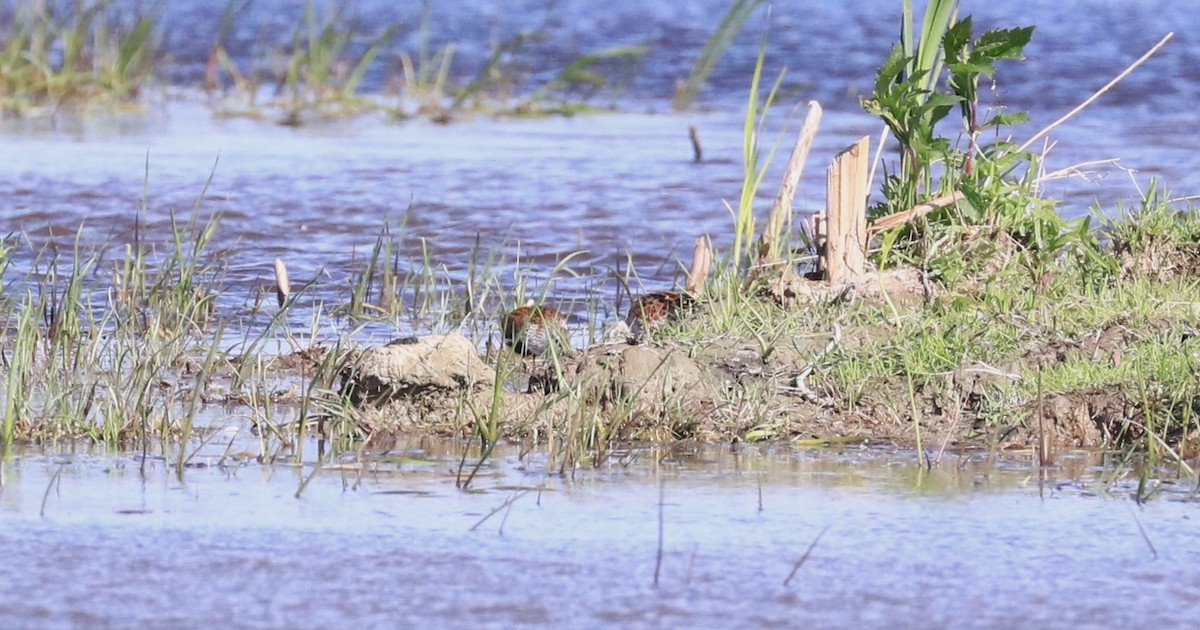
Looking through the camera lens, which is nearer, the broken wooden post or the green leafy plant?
the green leafy plant

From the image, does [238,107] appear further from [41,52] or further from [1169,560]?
[1169,560]

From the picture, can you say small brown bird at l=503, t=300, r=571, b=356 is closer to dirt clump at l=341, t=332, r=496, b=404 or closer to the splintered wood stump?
dirt clump at l=341, t=332, r=496, b=404

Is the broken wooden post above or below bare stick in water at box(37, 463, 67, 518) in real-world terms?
above

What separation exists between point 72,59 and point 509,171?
448 cm

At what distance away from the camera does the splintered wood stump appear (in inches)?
241

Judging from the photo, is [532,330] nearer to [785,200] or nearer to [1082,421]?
[785,200]

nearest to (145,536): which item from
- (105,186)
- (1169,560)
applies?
(1169,560)

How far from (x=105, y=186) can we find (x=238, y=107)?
13.7ft

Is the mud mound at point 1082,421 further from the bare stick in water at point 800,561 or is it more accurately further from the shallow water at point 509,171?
the shallow water at point 509,171

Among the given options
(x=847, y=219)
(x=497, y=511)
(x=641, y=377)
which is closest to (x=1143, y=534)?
(x=497, y=511)

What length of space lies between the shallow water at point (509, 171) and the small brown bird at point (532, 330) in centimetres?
25

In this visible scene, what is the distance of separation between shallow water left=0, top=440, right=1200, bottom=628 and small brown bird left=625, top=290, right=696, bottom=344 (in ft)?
4.15

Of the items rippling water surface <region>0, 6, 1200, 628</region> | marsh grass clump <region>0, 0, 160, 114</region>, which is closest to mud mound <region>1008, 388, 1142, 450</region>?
rippling water surface <region>0, 6, 1200, 628</region>

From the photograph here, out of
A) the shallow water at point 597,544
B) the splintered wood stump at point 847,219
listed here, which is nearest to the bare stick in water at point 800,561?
the shallow water at point 597,544
